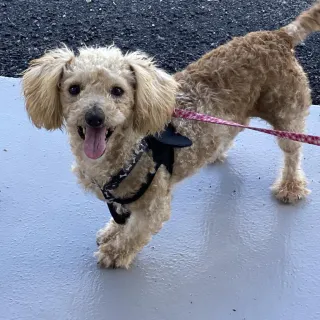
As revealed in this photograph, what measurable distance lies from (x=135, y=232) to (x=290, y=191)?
3.15 ft

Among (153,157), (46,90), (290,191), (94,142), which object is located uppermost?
(46,90)

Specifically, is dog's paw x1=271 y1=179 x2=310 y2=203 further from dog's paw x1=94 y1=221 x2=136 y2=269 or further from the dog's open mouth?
the dog's open mouth

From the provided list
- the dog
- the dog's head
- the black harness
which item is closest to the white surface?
the dog

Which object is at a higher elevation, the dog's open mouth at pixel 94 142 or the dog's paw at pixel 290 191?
the dog's open mouth at pixel 94 142

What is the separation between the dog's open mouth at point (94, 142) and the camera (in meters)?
2.40

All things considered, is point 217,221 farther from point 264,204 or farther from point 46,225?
point 46,225

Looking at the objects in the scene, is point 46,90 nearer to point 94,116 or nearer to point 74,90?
point 74,90

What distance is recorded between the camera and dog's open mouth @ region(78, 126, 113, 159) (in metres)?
2.40

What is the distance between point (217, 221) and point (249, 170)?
1.76 feet

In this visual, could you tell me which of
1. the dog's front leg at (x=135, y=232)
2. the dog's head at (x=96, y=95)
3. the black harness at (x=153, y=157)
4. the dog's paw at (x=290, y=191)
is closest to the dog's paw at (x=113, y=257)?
the dog's front leg at (x=135, y=232)

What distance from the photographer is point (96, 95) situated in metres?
2.38

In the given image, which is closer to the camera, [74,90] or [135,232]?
[74,90]

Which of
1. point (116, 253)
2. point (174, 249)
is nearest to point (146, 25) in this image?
point (174, 249)

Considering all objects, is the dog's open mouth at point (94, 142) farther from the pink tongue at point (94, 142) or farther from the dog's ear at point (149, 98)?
the dog's ear at point (149, 98)
